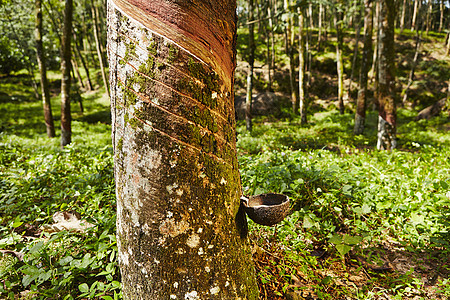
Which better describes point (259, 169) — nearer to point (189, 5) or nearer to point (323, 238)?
point (323, 238)

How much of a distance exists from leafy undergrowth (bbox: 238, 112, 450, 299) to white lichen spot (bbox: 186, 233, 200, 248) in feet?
3.39

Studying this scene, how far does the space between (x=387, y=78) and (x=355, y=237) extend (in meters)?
6.15

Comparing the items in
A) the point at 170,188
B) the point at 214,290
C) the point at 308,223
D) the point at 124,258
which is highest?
the point at 170,188

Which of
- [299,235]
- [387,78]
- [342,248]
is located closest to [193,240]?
[342,248]

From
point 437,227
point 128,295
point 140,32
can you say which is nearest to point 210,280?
point 128,295

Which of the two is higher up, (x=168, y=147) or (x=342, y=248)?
(x=168, y=147)

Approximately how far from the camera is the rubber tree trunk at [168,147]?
1.14m

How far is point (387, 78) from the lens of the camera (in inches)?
256

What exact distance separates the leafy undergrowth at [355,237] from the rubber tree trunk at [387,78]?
3.07m

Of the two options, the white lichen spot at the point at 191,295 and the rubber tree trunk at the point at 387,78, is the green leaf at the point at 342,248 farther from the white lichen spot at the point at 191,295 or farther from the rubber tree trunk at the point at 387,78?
the rubber tree trunk at the point at 387,78

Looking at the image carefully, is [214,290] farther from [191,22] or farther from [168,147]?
[191,22]

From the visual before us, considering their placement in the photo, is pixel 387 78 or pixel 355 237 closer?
pixel 355 237

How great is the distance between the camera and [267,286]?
6.44 feet

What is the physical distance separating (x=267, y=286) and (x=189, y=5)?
6.82 ft
